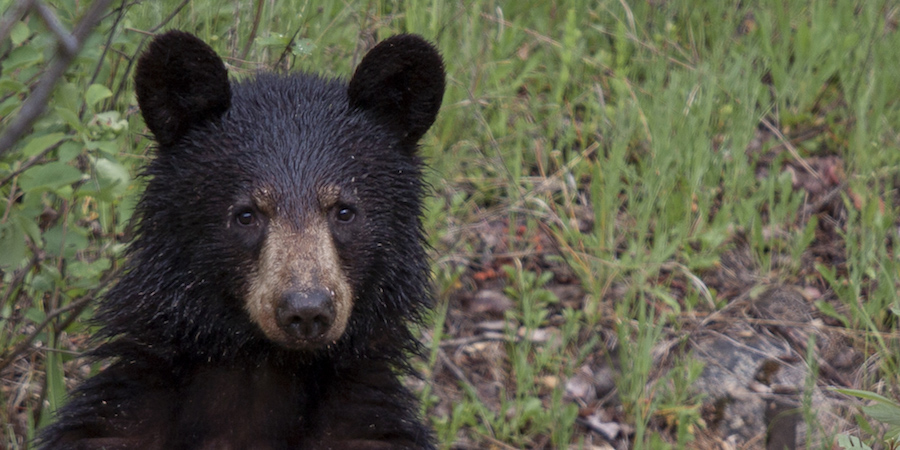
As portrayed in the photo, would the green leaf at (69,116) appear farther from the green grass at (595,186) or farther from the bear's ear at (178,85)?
the green grass at (595,186)

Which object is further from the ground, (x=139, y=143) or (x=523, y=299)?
(x=139, y=143)

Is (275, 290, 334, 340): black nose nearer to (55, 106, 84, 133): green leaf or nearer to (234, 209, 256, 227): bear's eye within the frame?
(234, 209, 256, 227): bear's eye

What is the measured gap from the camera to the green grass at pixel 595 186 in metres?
3.94

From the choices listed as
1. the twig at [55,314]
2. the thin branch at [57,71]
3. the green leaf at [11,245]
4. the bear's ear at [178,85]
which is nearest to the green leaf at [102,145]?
the bear's ear at [178,85]

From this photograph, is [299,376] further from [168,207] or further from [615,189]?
[615,189]

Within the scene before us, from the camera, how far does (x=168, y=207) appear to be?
2977 mm

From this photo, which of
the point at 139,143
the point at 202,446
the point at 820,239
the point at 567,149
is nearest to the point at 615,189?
the point at 567,149

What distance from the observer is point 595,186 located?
500cm

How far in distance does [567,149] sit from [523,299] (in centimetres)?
111

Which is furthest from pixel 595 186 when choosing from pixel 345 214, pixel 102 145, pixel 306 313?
pixel 102 145

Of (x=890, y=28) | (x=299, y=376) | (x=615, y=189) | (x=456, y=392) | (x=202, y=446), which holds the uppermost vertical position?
(x=890, y=28)

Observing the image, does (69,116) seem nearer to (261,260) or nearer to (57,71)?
(261,260)

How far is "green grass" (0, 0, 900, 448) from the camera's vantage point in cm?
394

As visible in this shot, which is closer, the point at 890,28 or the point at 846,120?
the point at 846,120
